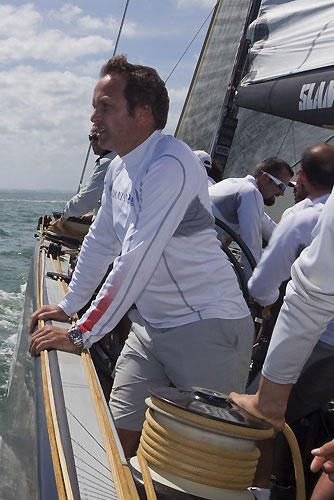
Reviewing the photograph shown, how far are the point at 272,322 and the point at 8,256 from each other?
9468mm

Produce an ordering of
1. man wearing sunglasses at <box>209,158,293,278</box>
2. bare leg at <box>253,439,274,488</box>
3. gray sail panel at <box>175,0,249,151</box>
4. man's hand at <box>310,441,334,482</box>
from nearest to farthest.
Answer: man's hand at <box>310,441,334,482</box>, bare leg at <box>253,439,274,488</box>, man wearing sunglasses at <box>209,158,293,278</box>, gray sail panel at <box>175,0,249,151</box>

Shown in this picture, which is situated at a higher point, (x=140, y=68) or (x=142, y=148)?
(x=140, y=68)

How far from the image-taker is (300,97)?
2.73 metres

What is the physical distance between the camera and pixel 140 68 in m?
2.02

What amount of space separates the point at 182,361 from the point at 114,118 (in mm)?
753

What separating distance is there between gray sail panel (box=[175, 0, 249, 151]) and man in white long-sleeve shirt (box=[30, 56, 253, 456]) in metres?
3.88

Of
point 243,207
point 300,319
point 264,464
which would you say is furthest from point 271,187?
point 300,319

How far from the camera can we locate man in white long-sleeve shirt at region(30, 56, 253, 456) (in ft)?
5.80

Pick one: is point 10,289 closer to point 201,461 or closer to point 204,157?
point 204,157

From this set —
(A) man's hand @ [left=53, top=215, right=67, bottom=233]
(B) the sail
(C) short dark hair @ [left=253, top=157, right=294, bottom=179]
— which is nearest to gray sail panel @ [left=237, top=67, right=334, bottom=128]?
(B) the sail

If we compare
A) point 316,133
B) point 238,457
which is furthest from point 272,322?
point 316,133

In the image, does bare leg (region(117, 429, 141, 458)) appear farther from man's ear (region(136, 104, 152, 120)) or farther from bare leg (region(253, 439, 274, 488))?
man's ear (region(136, 104, 152, 120))

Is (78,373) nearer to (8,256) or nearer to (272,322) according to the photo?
(272,322)

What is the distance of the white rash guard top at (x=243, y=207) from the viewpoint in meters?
3.38
